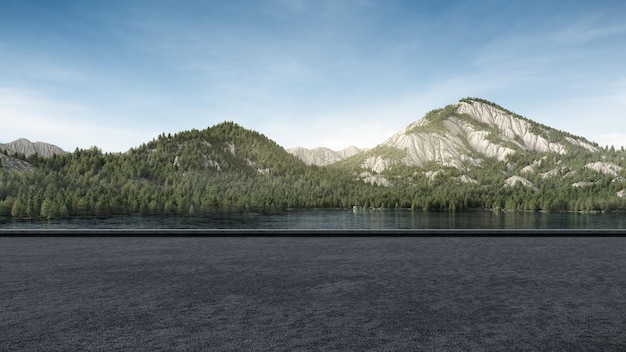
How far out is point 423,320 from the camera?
646cm

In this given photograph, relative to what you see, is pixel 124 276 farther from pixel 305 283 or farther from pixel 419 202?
pixel 419 202

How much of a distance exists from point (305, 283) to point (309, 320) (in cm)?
260

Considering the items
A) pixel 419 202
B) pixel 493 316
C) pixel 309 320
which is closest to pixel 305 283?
pixel 309 320

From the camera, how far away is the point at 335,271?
34.2ft

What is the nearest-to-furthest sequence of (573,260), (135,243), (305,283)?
(305,283), (573,260), (135,243)

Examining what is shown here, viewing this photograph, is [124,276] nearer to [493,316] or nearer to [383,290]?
[383,290]

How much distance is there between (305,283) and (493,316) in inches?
142

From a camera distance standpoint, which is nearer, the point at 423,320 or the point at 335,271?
the point at 423,320

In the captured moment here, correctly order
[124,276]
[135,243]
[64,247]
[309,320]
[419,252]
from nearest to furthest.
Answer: [309,320], [124,276], [419,252], [64,247], [135,243]

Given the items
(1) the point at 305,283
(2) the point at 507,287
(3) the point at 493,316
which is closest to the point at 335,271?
(1) the point at 305,283

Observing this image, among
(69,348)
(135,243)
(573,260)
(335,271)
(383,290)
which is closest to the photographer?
(69,348)

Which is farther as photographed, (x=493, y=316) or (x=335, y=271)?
(x=335, y=271)

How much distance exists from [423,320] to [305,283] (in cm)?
308

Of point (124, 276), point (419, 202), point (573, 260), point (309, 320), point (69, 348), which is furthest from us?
point (419, 202)
